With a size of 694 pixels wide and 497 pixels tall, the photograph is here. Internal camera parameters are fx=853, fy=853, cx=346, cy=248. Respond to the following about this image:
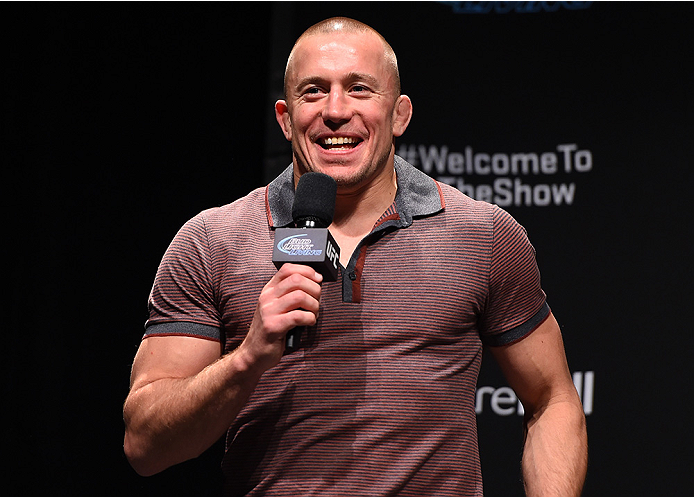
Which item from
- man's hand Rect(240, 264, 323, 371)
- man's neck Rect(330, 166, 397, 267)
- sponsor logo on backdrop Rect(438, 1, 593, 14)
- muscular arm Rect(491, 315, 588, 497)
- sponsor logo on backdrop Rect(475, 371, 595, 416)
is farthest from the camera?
sponsor logo on backdrop Rect(438, 1, 593, 14)

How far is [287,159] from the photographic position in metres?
3.09

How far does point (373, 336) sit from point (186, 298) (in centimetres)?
Result: 40

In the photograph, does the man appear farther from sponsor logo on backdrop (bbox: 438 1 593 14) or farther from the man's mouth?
sponsor logo on backdrop (bbox: 438 1 593 14)

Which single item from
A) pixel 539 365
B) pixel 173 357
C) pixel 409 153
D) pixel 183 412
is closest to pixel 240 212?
pixel 173 357

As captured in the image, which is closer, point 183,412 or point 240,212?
point 183,412

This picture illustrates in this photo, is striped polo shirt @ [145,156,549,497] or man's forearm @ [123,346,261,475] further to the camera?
striped polo shirt @ [145,156,549,497]

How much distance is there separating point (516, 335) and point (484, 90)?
4.87 feet

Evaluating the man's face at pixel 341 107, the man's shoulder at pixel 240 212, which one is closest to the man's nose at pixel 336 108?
the man's face at pixel 341 107

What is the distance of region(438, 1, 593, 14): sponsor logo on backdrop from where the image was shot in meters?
3.11

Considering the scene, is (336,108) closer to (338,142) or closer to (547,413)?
(338,142)

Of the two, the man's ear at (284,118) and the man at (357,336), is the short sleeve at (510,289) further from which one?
the man's ear at (284,118)

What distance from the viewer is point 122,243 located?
299cm

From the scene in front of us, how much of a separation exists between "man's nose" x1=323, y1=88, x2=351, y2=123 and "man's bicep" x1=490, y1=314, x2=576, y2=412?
0.62 metres

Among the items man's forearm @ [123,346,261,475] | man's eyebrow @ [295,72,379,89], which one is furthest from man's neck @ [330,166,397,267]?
man's forearm @ [123,346,261,475]
